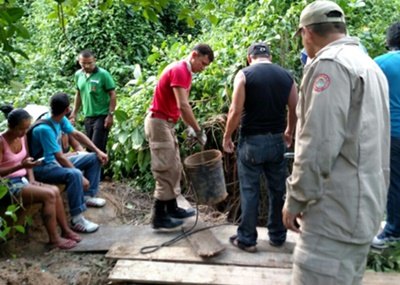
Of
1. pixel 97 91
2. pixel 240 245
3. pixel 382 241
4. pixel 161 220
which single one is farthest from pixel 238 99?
pixel 97 91

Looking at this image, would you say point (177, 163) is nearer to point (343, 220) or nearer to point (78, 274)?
point (78, 274)

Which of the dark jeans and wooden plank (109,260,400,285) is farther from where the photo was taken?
the dark jeans

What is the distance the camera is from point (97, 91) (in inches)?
237

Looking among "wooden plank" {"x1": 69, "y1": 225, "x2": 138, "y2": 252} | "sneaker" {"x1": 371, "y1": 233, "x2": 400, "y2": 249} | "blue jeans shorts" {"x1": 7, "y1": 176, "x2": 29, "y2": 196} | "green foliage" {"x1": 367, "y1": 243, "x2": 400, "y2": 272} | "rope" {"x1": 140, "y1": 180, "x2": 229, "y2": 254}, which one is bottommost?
"green foliage" {"x1": 367, "y1": 243, "x2": 400, "y2": 272}

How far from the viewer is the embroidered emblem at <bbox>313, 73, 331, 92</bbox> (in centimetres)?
195

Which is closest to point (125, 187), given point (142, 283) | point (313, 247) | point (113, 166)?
point (113, 166)

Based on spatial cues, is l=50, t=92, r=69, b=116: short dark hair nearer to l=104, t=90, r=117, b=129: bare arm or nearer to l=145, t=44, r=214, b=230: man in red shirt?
l=145, t=44, r=214, b=230: man in red shirt

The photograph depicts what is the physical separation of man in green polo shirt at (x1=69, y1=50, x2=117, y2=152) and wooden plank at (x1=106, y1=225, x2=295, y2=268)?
7.28 ft

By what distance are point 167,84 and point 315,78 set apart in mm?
2277

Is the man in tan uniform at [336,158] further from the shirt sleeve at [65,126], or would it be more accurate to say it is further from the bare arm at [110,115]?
the bare arm at [110,115]

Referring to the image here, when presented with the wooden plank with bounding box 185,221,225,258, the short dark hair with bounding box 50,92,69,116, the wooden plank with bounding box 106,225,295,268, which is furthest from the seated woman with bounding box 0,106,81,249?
the wooden plank with bounding box 185,221,225,258

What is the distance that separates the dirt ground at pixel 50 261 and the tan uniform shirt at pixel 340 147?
2151 mm

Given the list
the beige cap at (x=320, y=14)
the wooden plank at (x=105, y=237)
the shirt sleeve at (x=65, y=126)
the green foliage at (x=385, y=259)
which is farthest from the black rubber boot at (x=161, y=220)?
the beige cap at (x=320, y=14)

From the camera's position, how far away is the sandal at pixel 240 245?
3.81 metres
